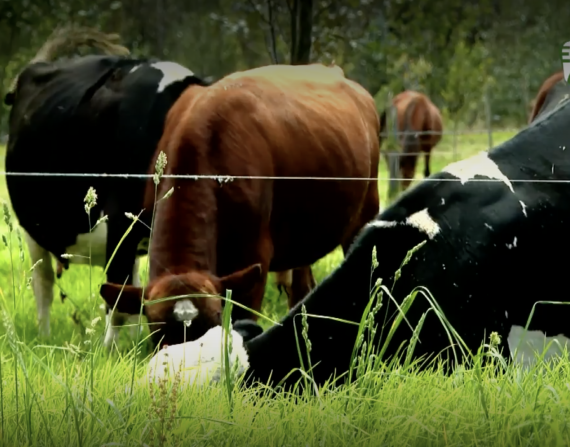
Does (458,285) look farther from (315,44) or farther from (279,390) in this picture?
(315,44)

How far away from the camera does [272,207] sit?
2703mm

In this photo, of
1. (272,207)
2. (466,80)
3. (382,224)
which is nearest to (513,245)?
(382,224)

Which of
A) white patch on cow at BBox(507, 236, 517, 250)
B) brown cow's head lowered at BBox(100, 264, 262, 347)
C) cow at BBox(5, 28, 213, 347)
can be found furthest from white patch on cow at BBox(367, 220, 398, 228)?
cow at BBox(5, 28, 213, 347)

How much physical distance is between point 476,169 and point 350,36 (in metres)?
0.45

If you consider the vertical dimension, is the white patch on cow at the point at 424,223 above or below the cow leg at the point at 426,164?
below

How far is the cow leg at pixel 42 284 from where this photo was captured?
2.54 metres

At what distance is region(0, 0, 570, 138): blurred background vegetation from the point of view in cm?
178

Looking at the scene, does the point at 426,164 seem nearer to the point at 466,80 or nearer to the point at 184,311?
the point at 466,80

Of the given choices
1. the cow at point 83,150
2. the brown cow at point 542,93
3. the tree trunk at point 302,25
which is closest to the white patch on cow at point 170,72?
the cow at point 83,150

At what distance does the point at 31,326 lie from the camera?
8.23 ft

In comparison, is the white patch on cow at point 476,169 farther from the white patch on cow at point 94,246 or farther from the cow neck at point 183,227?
the white patch on cow at point 94,246

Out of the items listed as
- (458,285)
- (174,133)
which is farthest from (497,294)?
(174,133)

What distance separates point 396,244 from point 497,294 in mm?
271

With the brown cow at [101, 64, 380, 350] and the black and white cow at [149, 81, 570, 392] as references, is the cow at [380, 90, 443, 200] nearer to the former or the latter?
the black and white cow at [149, 81, 570, 392]
